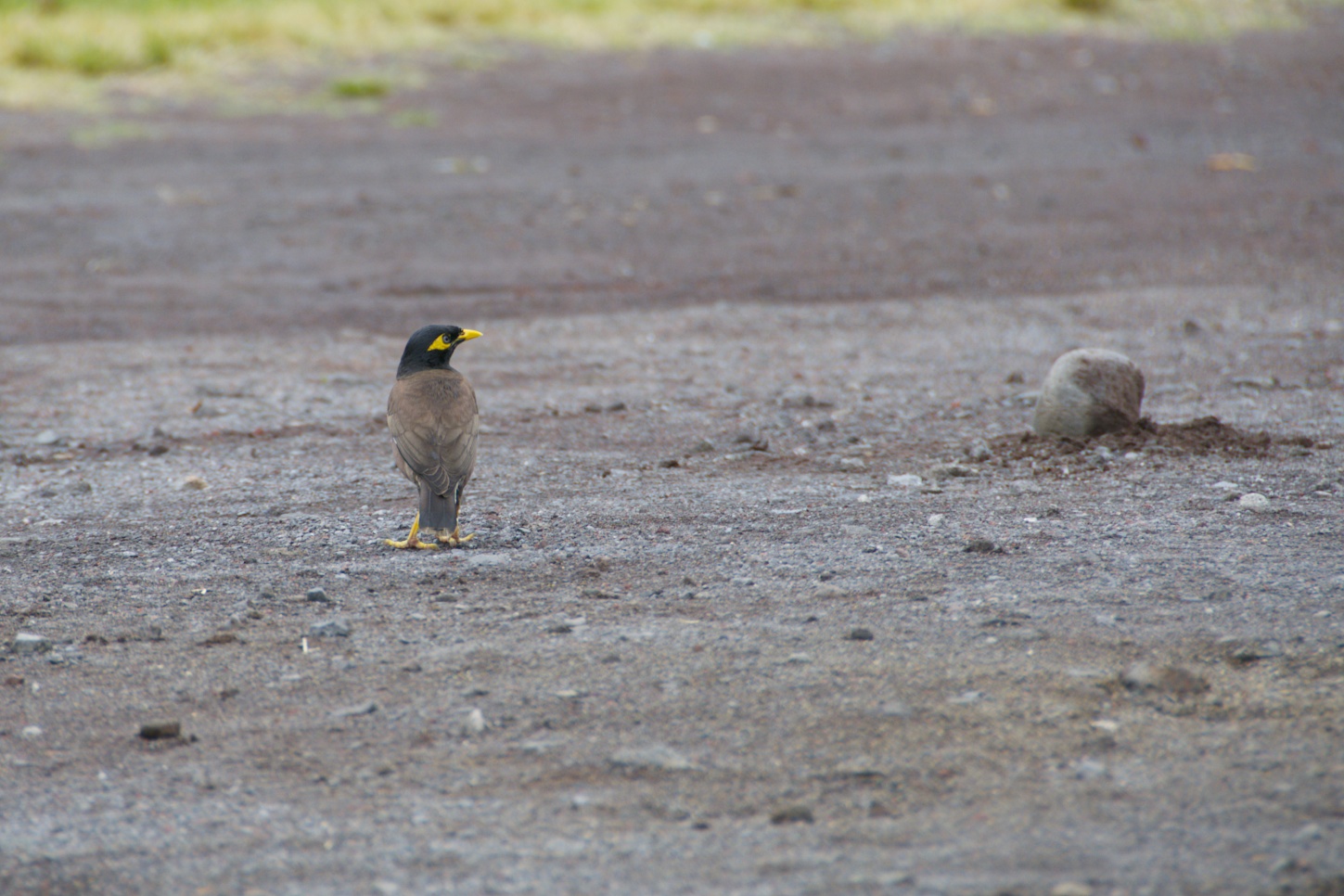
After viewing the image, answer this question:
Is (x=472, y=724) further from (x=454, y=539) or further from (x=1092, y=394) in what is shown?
(x=1092, y=394)

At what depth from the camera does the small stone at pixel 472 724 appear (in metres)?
3.59

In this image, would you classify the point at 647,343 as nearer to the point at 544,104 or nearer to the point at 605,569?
the point at 605,569

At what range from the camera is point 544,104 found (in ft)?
51.0

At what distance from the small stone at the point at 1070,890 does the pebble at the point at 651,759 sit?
965 mm

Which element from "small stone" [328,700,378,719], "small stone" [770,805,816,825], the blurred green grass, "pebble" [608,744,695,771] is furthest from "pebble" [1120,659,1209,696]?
the blurred green grass

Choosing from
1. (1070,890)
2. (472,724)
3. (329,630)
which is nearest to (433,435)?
(329,630)

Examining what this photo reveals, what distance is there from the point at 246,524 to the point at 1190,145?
1213 centimetres

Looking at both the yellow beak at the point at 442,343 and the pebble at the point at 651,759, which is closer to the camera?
the pebble at the point at 651,759

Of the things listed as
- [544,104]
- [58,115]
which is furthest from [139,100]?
[544,104]

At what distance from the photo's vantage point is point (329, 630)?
4.25 meters

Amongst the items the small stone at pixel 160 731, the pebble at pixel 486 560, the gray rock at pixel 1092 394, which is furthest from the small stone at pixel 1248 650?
the small stone at pixel 160 731

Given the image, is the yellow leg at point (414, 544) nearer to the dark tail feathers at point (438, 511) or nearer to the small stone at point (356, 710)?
the dark tail feathers at point (438, 511)

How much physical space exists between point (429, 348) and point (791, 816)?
3.08 metres

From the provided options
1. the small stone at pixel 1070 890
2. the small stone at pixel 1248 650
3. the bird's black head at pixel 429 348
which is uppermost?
the bird's black head at pixel 429 348
